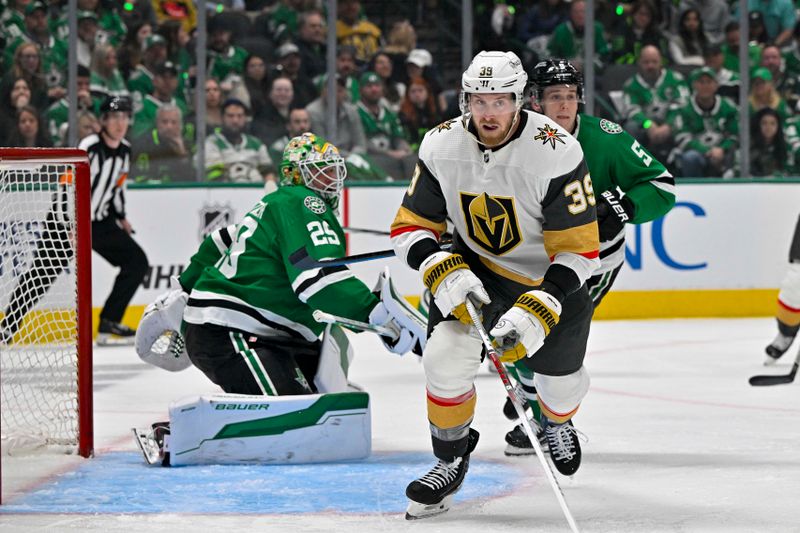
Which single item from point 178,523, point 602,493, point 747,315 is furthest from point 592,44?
point 178,523

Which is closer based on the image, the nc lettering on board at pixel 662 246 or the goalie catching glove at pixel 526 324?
the goalie catching glove at pixel 526 324

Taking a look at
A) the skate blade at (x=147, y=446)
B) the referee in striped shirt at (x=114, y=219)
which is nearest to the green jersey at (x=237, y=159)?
the referee in striped shirt at (x=114, y=219)

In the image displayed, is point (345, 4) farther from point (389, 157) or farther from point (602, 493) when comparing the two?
point (602, 493)

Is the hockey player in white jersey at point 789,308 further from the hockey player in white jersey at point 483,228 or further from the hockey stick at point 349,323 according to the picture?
the hockey player in white jersey at point 483,228

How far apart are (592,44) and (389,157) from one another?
4.43 ft

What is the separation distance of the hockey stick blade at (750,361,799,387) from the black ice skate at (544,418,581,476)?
200 cm

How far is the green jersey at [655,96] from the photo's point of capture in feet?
26.4

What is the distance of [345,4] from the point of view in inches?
310

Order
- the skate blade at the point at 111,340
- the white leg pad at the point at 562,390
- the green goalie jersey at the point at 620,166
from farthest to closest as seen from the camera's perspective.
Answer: the skate blade at the point at 111,340 < the green goalie jersey at the point at 620,166 < the white leg pad at the point at 562,390

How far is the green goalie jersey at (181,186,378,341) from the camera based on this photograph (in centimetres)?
355

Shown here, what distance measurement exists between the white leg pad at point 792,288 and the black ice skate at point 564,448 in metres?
2.52

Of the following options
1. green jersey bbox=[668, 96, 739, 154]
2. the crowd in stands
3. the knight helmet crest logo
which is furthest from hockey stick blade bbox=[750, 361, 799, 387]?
green jersey bbox=[668, 96, 739, 154]

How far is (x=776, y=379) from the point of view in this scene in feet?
16.4

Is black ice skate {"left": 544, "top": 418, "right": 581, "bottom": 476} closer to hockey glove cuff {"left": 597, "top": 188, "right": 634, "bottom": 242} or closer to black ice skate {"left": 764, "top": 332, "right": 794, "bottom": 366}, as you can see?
hockey glove cuff {"left": 597, "top": 188, "right": 634, "bottom": 242}
